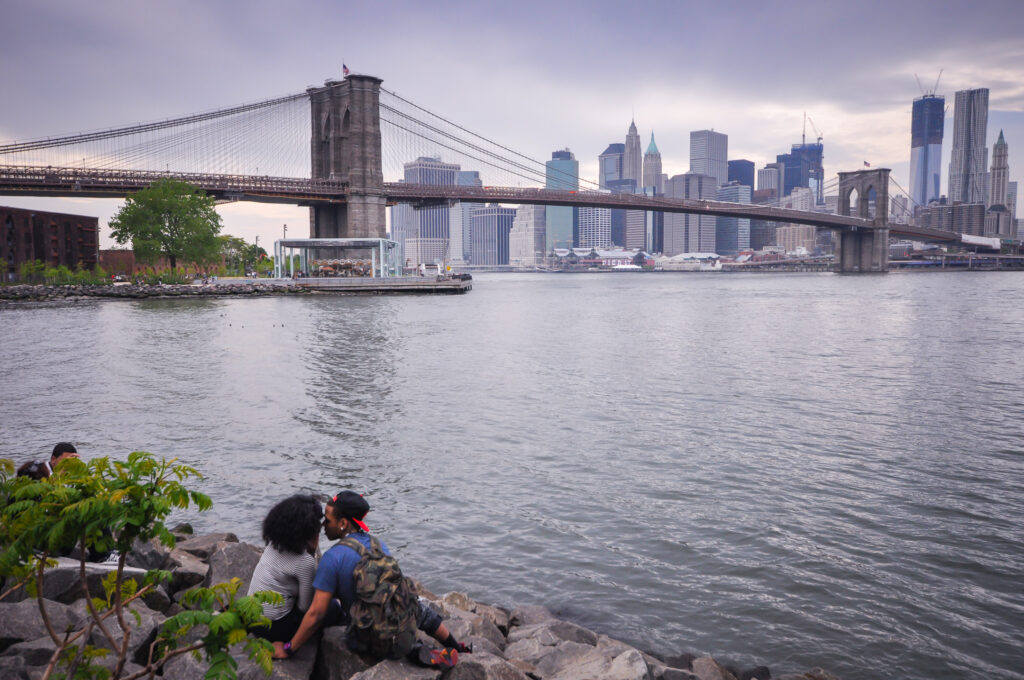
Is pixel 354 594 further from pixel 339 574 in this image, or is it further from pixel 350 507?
pixel 350 507

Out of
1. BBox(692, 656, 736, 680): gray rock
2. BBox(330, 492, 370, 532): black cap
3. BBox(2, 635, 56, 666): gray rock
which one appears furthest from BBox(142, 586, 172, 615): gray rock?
BBox(692, 656, 736, 680): gray rock

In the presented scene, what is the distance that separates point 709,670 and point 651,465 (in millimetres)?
5957

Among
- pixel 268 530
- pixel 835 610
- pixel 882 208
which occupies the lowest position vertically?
pixel 835 610

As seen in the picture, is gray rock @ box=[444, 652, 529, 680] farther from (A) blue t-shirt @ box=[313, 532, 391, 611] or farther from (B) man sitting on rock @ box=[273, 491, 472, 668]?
(A) blue t-shirt @ box=[313, 532, 391, 611]

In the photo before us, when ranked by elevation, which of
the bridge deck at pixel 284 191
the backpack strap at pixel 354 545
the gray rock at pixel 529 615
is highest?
the bridge deck at pixel 284 191

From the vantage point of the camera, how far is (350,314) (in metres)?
43.3

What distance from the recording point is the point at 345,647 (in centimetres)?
476

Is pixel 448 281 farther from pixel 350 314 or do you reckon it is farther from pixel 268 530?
pixel 268 530

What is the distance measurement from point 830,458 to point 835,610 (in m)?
5.41

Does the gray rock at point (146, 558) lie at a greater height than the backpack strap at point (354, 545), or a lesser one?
lesser

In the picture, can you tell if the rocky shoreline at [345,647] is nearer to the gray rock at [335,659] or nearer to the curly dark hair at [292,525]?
the gray rock at [335,659]

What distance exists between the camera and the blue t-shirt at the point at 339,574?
16.0 ft

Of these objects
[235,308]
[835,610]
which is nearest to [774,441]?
[835,610]

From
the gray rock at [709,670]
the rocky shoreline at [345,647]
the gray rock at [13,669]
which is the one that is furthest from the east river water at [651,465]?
the gray rock at [13,669]
